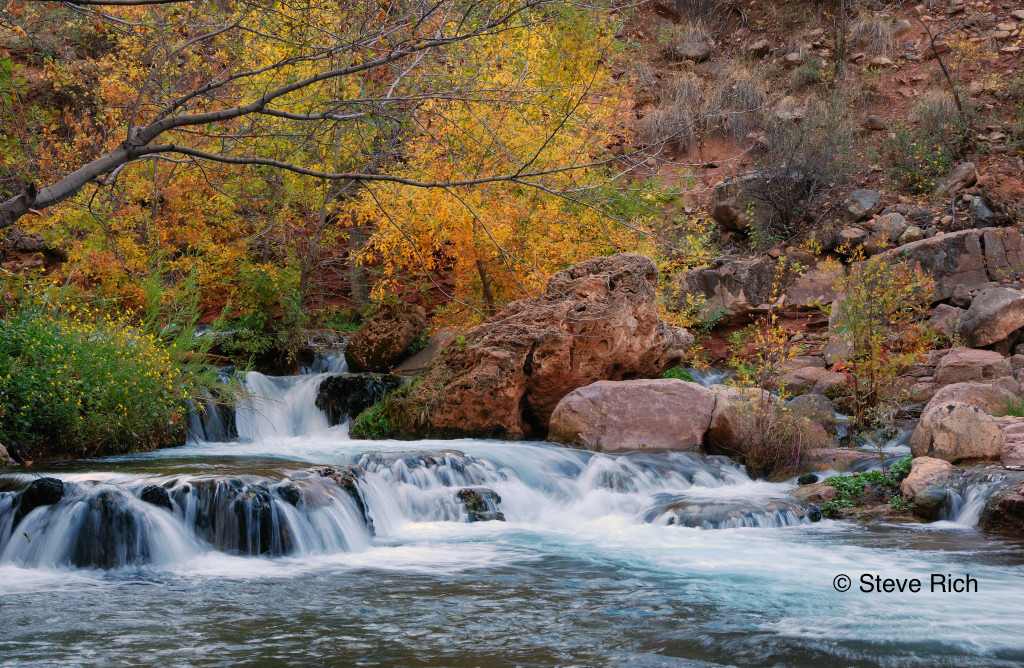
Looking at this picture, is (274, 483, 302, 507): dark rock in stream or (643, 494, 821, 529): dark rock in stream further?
(643, 494, 821, 529): dark rock in stream

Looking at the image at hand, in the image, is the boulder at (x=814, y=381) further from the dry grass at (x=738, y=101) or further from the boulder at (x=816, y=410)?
the dry grass at (x=738, y=101)

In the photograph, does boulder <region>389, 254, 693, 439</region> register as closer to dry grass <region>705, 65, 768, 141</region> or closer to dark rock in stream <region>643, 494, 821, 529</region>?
dark rock in stream <region>643, 494, 821, 529</region>

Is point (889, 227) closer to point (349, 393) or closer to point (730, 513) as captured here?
point (349, 393)

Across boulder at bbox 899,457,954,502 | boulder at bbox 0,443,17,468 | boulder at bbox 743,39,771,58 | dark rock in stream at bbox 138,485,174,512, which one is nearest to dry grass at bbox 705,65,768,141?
boulder at bbox 743,39,771,58

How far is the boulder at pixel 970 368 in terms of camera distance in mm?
13578

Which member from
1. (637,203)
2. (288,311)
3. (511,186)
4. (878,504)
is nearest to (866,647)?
(878,504)

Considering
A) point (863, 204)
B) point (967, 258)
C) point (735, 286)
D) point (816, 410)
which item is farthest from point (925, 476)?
point (863, 204)

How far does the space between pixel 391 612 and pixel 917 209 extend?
17606 millimetres

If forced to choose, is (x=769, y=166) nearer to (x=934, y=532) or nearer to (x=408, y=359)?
(x=408, y=359)

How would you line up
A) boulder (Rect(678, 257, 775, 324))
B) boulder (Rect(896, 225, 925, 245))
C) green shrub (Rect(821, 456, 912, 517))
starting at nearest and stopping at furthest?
green shrub (Rect(821, 456, 912, 517))
boulder (Rect(678, 257, 775, 324))
boulder (Rect(896, 225, 925, 245))

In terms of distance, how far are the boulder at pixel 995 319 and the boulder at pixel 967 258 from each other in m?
1.95

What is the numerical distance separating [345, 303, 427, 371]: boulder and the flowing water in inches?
187

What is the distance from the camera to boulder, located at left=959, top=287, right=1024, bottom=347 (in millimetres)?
15031

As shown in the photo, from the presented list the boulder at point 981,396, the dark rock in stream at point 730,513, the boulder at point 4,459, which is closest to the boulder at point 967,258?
the boulder at point 981,396
